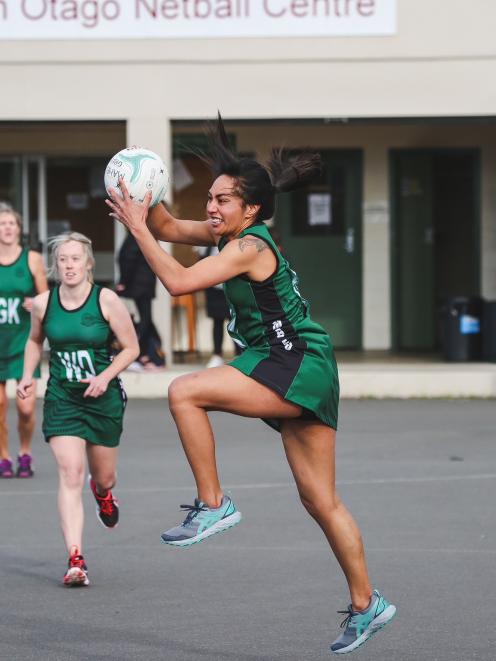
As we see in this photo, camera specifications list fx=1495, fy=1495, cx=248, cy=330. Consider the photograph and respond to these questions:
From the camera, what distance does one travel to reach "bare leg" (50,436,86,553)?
771 centimetres

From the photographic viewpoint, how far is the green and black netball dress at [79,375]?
7.97 metres

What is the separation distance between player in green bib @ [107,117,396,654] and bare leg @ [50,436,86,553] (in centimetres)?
212

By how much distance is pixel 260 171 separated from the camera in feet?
19.2

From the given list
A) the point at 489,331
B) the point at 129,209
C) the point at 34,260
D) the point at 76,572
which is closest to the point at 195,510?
the point at 129,209

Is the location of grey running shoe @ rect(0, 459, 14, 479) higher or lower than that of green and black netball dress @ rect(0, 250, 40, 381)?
lower

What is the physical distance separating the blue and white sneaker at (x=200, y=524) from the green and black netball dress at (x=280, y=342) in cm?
49

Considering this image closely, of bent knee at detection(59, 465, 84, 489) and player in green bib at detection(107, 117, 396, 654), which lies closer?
player in green bib at detection(107, 117, 396, 654)

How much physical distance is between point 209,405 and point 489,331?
12572mm

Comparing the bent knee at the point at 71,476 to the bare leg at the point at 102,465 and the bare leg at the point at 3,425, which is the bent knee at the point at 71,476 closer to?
the bare leg at the point at 102,465

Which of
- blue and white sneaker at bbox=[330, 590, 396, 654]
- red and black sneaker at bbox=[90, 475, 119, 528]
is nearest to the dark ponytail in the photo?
blue and white sneaker at bbox=[330, 590, 396, 654]

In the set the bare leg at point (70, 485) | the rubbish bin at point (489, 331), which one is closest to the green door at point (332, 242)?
the rubbish bin at point (489, 331)

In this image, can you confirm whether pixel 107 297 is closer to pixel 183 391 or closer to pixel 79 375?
pixel 79 375

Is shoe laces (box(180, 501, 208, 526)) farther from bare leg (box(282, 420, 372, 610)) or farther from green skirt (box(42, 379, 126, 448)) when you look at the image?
green skirt (box(42, 379, 126, 448))

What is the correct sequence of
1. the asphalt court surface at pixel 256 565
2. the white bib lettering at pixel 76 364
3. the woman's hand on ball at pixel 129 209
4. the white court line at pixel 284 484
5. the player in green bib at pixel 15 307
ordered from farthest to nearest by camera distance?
the player in green bib at pixel 15 307, the white court line at pixel 284 484, the white bib lettering at pixel 76 364, the asphalt court surface at pixel 256 565, the woman's hand on ball at pixel 129 209
